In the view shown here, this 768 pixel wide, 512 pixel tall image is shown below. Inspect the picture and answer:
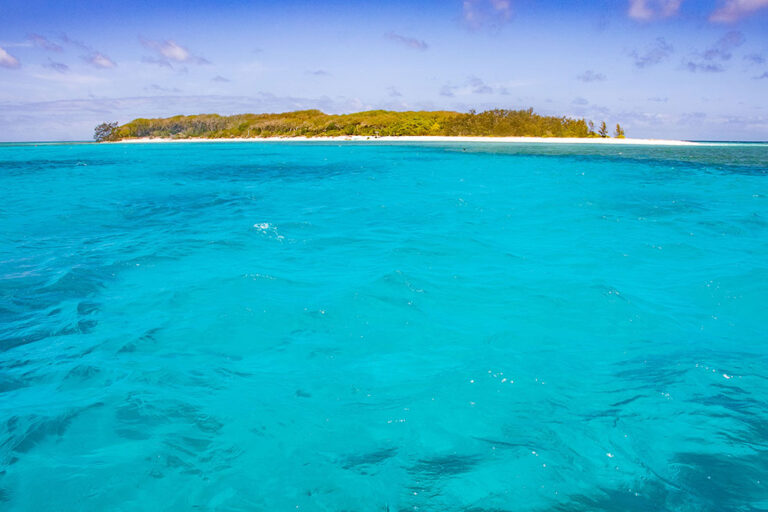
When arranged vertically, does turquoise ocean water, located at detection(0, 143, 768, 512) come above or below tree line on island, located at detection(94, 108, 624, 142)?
below

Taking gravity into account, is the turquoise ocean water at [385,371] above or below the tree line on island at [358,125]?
below

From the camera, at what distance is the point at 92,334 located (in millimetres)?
5754

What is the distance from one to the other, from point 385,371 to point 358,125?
11655 centimetres

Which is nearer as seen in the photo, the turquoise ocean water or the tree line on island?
the turquoise ocean water

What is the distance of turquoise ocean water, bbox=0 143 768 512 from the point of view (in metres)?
3.28

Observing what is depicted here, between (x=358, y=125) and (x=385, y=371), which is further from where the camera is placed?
(x=358, y=125)

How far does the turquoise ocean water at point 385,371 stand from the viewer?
10.8 feet

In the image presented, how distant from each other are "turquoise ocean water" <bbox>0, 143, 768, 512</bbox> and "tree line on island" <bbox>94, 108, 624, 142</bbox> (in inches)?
3309

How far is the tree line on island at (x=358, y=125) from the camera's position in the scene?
87.9 m

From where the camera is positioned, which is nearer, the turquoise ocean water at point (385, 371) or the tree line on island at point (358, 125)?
the turquoise ocean water at point (385, 371)

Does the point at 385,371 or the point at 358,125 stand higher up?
the point at 358,125

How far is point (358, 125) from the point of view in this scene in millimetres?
115062

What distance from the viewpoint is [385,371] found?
492cm

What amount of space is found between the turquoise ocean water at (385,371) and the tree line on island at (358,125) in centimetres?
8406
